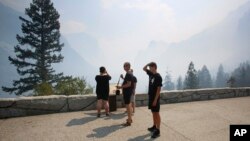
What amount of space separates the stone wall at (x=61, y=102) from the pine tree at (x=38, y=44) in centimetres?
2706

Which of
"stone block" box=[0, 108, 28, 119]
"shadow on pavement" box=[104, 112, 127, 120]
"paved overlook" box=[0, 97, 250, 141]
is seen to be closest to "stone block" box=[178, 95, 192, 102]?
"paved overlook" box=[0, 97, 250, 141]

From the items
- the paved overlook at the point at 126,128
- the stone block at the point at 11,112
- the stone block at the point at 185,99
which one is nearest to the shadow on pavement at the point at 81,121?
the paved overlook at the point at 126,128

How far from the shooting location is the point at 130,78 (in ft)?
21.4

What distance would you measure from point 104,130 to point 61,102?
103 inches

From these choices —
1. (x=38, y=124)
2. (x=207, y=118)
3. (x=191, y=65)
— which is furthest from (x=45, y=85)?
(x=191, y=65)

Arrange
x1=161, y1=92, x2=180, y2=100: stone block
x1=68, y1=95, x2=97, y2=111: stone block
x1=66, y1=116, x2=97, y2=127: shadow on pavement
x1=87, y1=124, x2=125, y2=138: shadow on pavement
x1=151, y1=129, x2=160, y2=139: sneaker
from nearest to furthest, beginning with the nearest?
x1=151, y1=129, x2=160, y2=139: sneaker
x1=87, y1=124, x2=125, y2=138: shadow on pavement
x1=66, y1=116, x2=97, y2=127: shadow on pavement
x1=68, y1=95, x2=97, y2=111: stone block
x1=161, y1=92, x2=180, y2=100: stone block

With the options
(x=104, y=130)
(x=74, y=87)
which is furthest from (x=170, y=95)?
(x=74, y=87)

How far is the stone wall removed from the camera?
721cm

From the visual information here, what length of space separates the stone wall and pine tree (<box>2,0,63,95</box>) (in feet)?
88.8

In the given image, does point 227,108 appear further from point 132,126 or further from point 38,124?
point 38,124

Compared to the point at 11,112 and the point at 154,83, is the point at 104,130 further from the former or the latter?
the point at 11,112

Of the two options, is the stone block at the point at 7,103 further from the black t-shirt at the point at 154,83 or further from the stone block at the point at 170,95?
the stone block at the point at 170,95

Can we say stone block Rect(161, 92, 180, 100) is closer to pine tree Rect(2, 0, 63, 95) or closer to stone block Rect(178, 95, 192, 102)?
stone block Rect(178, 95, 192, 102)

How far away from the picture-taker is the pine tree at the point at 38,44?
33688 mm
